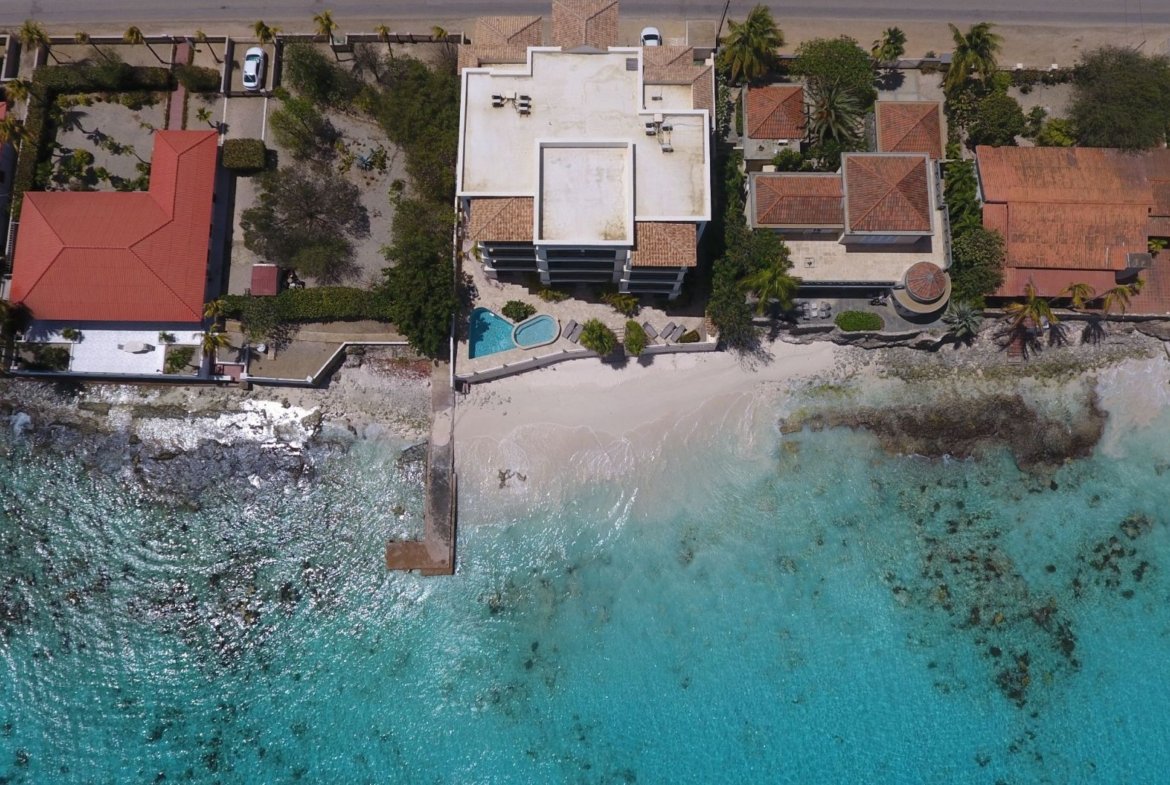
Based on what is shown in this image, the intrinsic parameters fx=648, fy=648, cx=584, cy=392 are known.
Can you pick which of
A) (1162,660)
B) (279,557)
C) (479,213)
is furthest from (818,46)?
(279,557)

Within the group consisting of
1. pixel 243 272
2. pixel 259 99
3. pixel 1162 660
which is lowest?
pixel 1162 660

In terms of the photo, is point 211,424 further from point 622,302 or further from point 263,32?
point 622,302

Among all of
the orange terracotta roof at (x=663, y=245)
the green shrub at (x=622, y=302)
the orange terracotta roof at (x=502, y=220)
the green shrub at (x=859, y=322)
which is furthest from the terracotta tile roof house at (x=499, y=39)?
the green shrub at (x=859, y=322)

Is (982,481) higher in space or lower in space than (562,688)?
Result: higher

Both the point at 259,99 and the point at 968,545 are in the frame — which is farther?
the point at 259,99

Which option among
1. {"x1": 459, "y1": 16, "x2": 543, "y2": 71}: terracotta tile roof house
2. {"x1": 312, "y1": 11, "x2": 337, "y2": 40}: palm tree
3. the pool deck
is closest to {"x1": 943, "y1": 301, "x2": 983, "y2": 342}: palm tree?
{"x1": 459, "y1": 16, "x2": 543, "y2": 71}: terracotta tile roof house

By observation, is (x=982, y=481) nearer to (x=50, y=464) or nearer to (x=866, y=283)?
(x=866, y=283)
